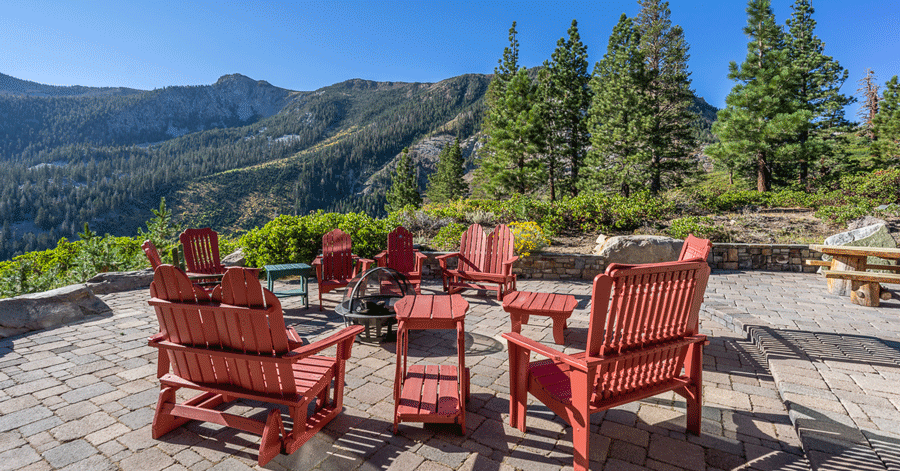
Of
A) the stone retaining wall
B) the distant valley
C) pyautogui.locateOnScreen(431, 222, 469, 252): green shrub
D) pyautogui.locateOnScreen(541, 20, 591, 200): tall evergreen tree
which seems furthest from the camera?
the distant valley

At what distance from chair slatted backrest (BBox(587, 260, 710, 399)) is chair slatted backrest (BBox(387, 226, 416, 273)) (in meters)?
3.67

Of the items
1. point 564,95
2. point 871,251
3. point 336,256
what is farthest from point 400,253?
point 564,95

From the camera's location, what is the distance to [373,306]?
3.65 meters

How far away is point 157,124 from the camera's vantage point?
551 ft

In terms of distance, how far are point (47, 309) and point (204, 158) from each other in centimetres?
11768

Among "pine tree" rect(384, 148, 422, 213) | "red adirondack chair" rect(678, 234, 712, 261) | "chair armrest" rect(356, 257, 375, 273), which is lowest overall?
"chair armrest" rect(356, 257, 375, 273)

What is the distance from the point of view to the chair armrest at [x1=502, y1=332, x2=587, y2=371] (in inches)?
69.6

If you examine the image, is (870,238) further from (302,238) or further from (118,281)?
(118,281)

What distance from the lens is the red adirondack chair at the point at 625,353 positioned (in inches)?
70.2

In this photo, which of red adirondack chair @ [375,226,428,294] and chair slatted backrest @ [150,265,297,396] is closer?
chair slatted backrest @ [150,265,297,396]

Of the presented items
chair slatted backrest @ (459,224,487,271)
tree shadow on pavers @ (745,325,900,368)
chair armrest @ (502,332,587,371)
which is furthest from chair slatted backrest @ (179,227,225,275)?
tree shadow on pavers @ (745,325,900,368)

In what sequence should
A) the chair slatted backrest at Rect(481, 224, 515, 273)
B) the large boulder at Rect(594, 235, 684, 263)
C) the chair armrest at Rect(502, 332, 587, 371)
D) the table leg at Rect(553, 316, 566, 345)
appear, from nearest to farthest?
the chair armrest at Rect(502, 332, 587, 371), the table leg at Rect(553, 316, 566, 345), the chair slatted backrest at Rect(481, 224, 515, 273), the large boulder at Rect(594, 235, 684, 263)

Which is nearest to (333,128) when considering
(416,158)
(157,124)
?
(416,158)

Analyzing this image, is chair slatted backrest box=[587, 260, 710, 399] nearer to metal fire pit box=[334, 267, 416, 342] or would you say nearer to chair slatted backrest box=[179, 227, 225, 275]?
metal fire pit box=[334, 267, 416, 342]
